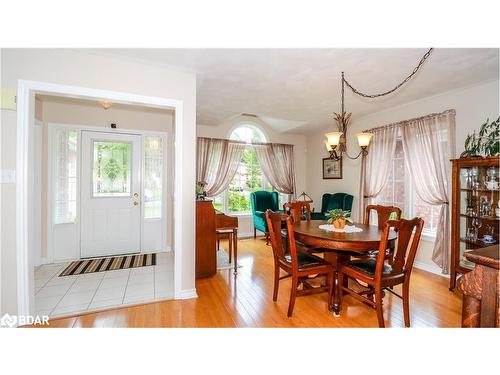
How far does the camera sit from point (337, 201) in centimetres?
470

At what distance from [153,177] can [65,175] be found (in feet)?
4.13

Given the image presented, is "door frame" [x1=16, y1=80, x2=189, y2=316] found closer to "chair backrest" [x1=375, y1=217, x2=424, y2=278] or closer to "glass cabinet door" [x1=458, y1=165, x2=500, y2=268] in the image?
"chair backrest" [x1=375, y1=217, x2=424, y2=278]

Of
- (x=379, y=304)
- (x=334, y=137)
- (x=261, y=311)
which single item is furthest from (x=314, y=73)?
(x=261, y=311)

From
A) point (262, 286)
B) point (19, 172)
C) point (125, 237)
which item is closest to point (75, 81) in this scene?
point (19, 172)

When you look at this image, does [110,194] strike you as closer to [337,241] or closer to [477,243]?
[337,241]

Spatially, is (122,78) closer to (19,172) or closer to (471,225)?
(19,172)

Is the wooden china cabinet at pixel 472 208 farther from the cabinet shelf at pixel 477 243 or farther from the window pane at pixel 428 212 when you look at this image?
the window pane at pixel 428 212

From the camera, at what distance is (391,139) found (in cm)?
372

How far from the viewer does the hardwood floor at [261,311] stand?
6.70 ft

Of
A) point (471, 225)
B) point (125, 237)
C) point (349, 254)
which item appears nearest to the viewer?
point (349, 254)

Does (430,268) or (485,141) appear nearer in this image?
(485,141)

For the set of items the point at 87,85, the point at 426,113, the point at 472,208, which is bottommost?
the point at 472,208

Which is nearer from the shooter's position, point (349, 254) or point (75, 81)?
point (75, 81)

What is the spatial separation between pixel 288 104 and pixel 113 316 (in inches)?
136
